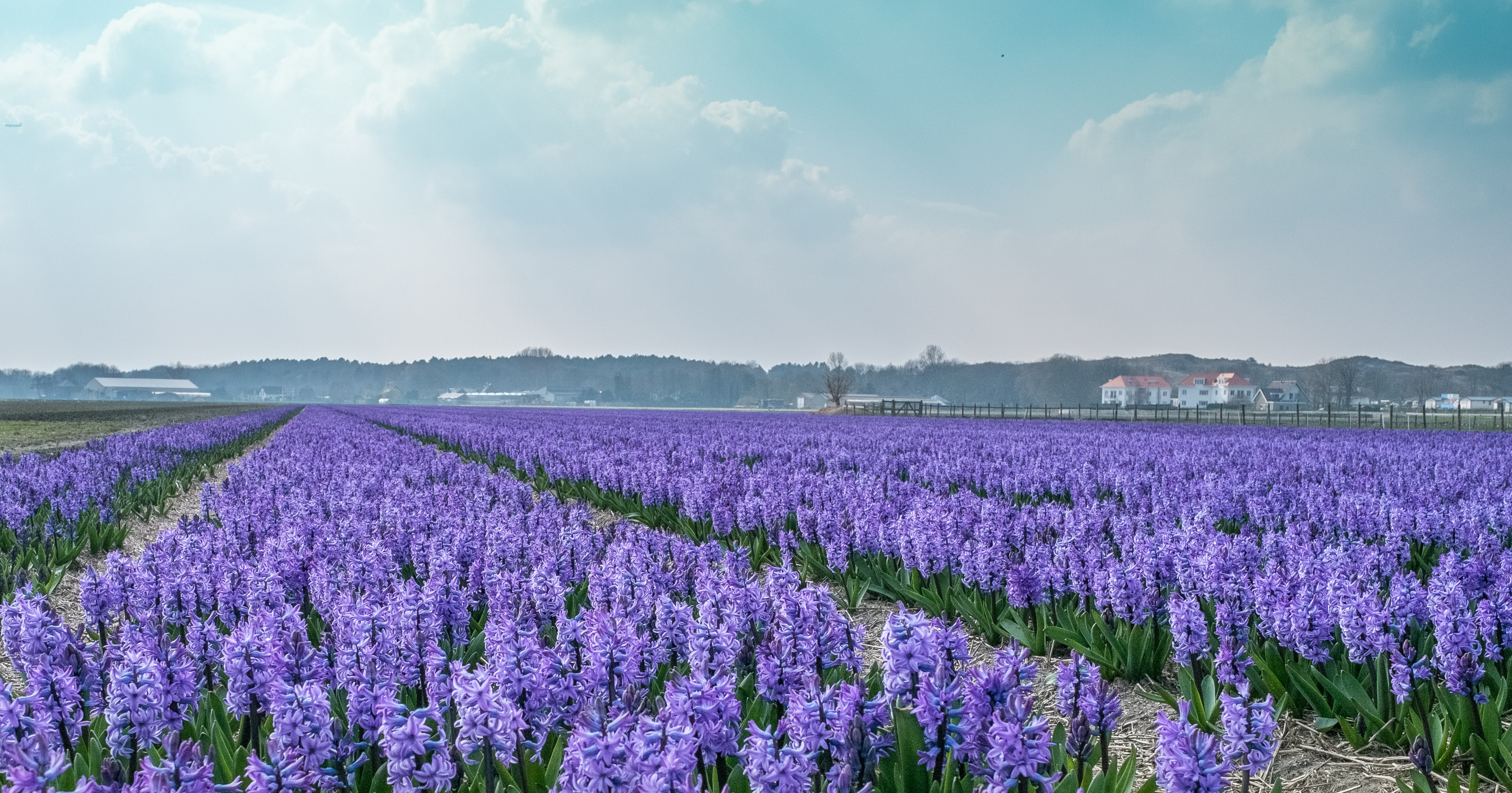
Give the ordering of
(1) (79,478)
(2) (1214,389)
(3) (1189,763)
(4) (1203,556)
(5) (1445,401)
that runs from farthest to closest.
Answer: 1. (2) (1214,389)
2. (5) (1445,401)
3. (1) (79,478)
4. (4) (1203,556)
5. (3) (1189,763)

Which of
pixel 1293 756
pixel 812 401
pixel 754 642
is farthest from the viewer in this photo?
pixel 812 401

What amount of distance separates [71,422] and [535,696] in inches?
2237

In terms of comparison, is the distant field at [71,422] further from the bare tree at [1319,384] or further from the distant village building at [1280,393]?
the distant village building at [1280,393]

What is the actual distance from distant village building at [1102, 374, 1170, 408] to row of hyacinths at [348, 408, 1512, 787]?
131 metres

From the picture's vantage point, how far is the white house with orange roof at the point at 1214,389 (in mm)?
137250

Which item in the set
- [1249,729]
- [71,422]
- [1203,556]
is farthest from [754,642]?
[71,422]

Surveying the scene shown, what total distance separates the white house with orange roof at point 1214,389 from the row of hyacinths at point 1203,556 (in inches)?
5196

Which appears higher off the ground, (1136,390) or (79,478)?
(1136,390)

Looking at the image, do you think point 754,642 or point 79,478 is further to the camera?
point 79,478

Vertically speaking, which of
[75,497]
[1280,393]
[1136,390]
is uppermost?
[1136,390]

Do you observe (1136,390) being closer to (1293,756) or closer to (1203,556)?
(1203,556)

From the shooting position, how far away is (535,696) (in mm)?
2672

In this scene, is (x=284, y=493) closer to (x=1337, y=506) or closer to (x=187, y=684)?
(x=187, y=684)

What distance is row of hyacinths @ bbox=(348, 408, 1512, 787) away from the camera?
13.3 ft
